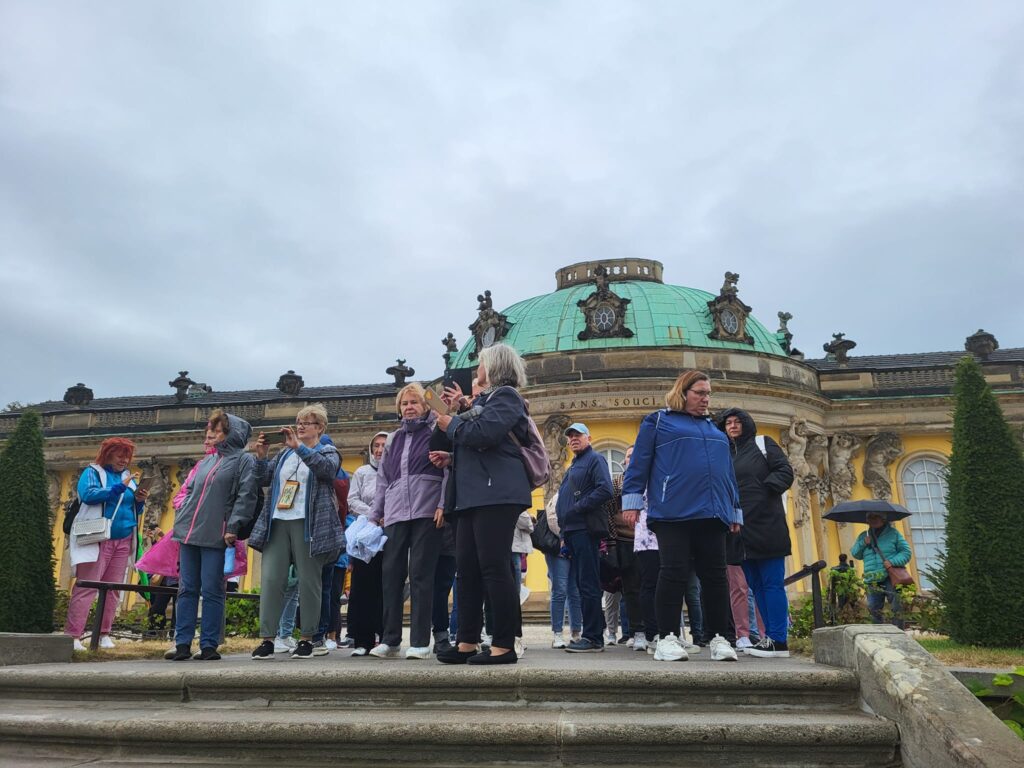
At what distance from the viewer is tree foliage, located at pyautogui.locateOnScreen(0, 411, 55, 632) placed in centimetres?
1019

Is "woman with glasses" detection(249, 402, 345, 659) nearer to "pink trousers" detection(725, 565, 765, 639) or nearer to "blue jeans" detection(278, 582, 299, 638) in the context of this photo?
"blue jeans" detection(278, 582, 299, 638)

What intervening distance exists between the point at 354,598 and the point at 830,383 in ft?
89.4

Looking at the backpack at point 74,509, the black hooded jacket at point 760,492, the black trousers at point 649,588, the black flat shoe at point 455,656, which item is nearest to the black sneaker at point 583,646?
the black trousers at point 649,588

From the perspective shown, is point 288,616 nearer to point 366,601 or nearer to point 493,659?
point 366,601

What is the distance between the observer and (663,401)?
28.3m

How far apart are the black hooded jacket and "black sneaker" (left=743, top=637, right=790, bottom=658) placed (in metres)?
0.74

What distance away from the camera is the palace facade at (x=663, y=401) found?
27875 mm

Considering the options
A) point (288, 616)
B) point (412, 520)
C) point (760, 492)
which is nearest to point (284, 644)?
point (288, 616)

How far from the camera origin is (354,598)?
27.8 ft

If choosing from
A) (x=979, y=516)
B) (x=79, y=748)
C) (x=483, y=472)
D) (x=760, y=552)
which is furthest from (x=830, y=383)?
(x=79, y=748)

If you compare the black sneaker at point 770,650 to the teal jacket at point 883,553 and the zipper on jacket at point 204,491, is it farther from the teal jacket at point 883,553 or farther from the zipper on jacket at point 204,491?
the zipper on jacket at point 204,491

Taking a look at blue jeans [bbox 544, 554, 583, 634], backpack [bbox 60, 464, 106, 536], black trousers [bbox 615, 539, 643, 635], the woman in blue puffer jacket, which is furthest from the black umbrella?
backpack [bbox 60, 464, 106, 536]

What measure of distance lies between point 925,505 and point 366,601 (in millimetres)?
26713

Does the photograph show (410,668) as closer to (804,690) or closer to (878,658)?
(804,690)
